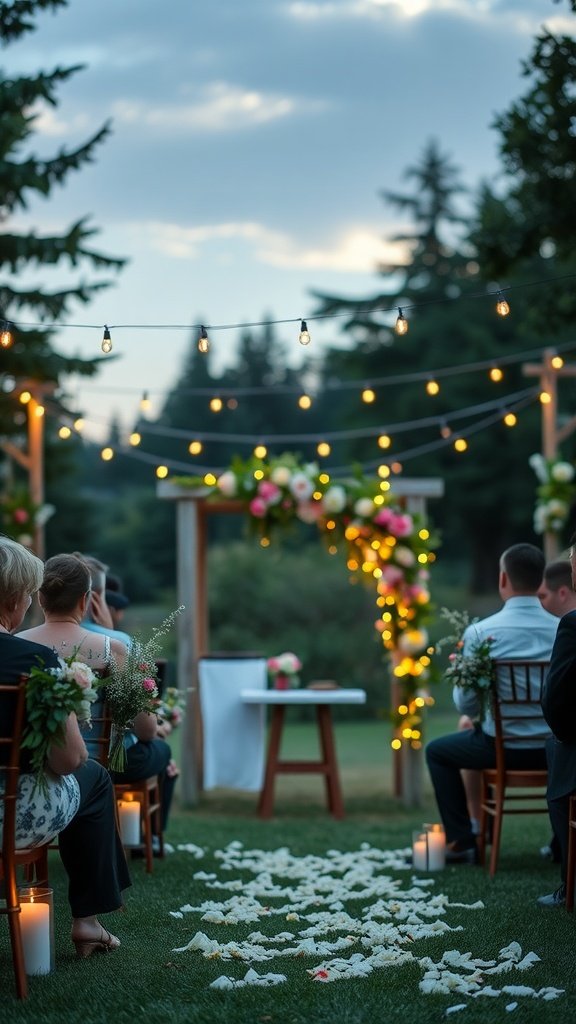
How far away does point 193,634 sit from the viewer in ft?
32.2

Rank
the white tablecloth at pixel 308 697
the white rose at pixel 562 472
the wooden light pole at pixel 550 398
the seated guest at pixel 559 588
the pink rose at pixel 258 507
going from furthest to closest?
the white rose at pixel 562 472, the wooden light pole at pixel 550 398, the pink rose at pixel 258 507, the white tablecloth at pixel 308 697, the seated guest at pixel 559 588

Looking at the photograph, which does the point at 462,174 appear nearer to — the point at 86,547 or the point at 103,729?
the point at 86,547

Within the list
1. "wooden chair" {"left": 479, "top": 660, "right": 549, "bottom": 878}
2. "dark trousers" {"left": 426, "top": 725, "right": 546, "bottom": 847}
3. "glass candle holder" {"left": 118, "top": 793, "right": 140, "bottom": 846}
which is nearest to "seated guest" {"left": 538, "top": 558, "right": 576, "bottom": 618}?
"wooden chair" {"left": 479, "top": 660, "right": 549, "bottom": 878}

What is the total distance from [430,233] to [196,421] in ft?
26.7

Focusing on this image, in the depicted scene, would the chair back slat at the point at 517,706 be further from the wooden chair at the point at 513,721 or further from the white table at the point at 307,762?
the white table at the point at 307,762

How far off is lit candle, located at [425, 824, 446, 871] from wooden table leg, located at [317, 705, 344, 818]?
269cm

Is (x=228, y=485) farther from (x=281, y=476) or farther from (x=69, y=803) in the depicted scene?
(x=69, y=803)

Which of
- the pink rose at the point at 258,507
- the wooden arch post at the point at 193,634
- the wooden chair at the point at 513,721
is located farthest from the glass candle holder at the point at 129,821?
the pink rose at the point at 258,507

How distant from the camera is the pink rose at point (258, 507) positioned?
31.7 feet

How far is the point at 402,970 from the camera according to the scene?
4.36 metres

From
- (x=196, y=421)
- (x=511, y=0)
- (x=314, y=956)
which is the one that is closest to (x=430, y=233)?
(x=196, y=421)

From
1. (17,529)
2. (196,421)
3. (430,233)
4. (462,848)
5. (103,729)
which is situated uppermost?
(430,233)

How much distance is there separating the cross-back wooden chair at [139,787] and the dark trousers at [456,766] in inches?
59.1

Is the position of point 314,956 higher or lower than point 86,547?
lower
